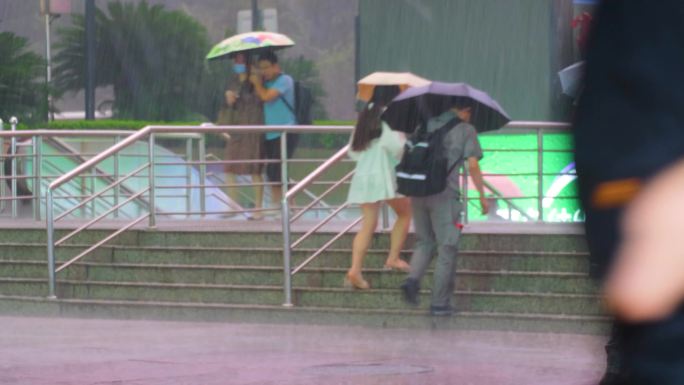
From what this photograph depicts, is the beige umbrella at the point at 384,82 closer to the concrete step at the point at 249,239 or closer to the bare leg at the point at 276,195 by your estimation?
the concrete step at the point at 249,239

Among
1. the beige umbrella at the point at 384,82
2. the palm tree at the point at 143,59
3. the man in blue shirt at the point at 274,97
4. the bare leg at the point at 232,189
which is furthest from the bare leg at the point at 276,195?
the palm tree at the point at 143,59

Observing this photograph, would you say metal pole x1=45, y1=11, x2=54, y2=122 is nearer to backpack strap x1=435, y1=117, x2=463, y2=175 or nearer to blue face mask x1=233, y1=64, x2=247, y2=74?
blue face mask x1=233, y1=64, x2=247, y2=74

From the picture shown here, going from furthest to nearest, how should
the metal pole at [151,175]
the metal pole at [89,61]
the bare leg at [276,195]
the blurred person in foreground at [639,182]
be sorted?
the metal pole at [89,61], the bare leg at [276,195], the metal pole at [151,175], the blurred person in foreground at [639,182]

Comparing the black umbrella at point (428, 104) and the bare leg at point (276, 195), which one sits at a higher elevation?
the black umbrella at point (428, 104)

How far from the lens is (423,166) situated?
965 cm

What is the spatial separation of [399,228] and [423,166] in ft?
3.04

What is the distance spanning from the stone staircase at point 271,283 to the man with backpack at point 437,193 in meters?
0.28

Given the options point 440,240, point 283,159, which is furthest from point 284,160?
point 440,240

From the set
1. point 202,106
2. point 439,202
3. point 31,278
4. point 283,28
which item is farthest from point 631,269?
point 283,28

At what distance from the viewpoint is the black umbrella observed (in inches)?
404

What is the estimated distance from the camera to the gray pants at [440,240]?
970cm

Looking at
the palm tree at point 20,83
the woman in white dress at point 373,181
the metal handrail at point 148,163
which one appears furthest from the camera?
the palm tree at point 20,83

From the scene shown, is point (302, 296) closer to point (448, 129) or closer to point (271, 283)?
point (271, 283)

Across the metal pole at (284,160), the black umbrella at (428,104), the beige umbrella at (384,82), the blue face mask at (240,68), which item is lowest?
the metal pole at (284,160)
